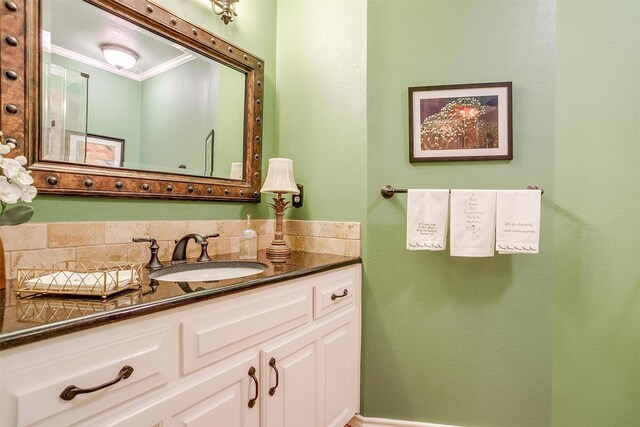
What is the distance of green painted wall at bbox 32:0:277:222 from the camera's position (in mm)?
1075

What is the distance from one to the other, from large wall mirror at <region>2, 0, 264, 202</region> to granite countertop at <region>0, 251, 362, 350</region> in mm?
446

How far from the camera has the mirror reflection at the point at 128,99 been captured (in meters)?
1.04

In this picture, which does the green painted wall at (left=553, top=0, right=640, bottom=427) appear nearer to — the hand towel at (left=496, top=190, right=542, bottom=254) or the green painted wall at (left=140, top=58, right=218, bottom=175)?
the hand towel at (left=496, top=190, right=542, bottom=254)

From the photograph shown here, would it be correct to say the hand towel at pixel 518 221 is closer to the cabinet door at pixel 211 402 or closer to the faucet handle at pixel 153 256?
the cabinet door at pixel 211 402

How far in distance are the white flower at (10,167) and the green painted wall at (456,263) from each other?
1.27 metres

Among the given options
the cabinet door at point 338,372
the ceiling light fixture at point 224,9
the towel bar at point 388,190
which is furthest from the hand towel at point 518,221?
the ceiling light fixture at point 224,9

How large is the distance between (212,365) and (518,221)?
50.3 inches

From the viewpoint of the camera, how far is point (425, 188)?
156 cm

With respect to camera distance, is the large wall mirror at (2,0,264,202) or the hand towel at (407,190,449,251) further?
the hand towel at (407,190,449,251)

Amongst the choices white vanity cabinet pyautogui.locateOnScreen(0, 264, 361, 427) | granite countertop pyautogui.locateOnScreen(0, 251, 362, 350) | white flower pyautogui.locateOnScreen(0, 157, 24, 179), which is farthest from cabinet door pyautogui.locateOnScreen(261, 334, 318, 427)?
white flower pyautogui.locateOnScreen(0, 157, 24, 179)

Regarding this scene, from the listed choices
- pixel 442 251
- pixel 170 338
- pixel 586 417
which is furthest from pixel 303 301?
pixel 586 417

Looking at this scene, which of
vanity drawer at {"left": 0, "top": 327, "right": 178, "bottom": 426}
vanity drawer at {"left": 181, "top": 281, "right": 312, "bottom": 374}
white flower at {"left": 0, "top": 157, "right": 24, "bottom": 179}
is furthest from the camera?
vanity drawer at {"left": 181, "top": 281, "right": 312, "bottom": 374}

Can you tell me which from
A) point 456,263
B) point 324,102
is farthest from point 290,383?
point 324,102

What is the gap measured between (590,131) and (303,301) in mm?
1428
